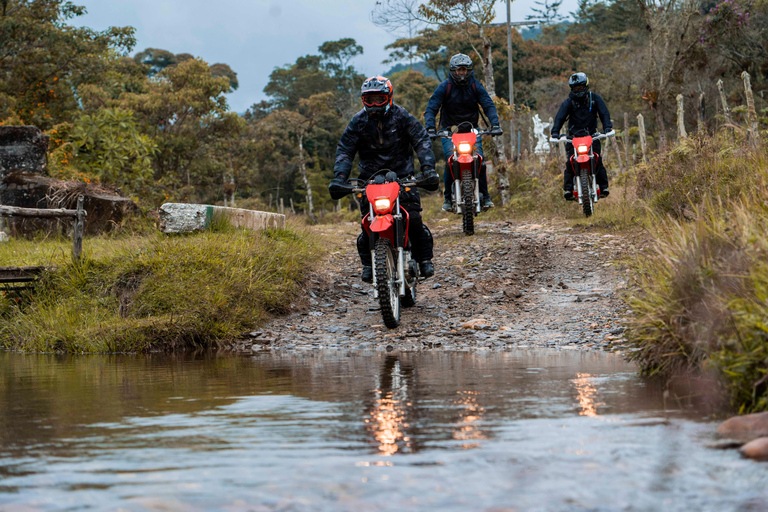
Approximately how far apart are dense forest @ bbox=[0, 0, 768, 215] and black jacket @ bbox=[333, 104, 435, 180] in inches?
353

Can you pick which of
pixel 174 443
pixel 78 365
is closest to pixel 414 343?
pixel 78 365

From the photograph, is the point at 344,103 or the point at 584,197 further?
the point at 344,103

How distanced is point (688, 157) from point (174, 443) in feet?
29.7

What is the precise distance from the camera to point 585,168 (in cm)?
1170

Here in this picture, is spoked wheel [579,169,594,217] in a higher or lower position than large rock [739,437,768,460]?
higher

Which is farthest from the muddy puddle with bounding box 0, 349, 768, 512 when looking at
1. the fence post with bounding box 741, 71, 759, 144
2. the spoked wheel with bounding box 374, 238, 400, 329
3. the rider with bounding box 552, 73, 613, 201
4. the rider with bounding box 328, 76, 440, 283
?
the rider with bounding box 552, 73, 613, 201

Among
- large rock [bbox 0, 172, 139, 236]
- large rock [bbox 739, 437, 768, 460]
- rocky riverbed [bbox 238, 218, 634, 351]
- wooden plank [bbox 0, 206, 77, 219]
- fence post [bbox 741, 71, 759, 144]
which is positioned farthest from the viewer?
large rock [bbox 0, 172, 139, 236]

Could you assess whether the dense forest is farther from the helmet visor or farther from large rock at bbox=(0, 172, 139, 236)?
the helmet visor

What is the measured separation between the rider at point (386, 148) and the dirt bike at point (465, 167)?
106 inches

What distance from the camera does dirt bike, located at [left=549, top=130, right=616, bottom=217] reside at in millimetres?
11625

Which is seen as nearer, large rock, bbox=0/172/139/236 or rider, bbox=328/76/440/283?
rider, bbox=328/76/440/283

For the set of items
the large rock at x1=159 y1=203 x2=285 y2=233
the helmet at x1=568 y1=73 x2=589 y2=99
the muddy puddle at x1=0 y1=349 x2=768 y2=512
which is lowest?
the muddy puddle at x1=0 y1=349 x2=768 y2=512

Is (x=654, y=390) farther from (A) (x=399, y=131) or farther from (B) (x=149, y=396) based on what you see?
(A) (x=399, y=131)

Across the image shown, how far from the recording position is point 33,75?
26250 mm
